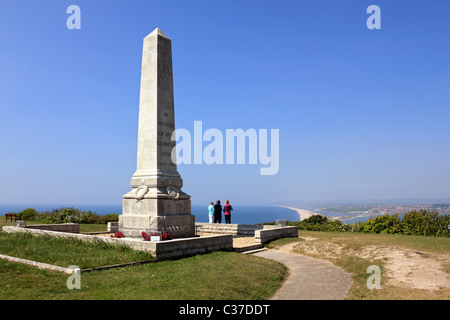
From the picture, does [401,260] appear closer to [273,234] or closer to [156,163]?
[273,234]

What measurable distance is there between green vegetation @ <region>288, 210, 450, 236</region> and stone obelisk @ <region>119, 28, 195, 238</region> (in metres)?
13.3

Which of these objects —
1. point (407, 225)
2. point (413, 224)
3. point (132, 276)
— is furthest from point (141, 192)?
point (413, 224)

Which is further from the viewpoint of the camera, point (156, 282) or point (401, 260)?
point (401, 260)

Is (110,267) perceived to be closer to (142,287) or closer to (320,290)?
(142,287)

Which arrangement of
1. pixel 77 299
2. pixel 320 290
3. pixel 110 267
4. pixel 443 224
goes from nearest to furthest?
1. pixel 77 299
2. pixel 320 290
3. pixel 110 267
4. pixel 443 224

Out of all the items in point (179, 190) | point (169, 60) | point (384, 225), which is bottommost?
point (384, 225)

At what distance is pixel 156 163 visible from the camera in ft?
48.6

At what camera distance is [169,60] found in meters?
15.9

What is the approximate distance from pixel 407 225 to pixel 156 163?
53.1 ft

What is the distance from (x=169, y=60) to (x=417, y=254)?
40.8 ft

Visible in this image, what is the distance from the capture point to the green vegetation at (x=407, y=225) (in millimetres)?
21219
